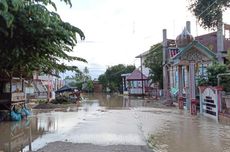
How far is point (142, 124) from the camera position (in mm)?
17438

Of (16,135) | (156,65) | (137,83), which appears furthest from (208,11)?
(137,83)

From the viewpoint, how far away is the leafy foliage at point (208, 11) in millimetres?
24534

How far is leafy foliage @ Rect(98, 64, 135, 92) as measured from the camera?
77188 millimetres

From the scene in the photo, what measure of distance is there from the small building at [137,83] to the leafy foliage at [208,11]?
98.9 ft

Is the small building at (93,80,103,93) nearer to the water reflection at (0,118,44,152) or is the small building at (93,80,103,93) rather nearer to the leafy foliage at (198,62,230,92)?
the leafy foliage at (198,62,230,92)

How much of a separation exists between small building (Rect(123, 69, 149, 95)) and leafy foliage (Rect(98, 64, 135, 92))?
57.0 feet

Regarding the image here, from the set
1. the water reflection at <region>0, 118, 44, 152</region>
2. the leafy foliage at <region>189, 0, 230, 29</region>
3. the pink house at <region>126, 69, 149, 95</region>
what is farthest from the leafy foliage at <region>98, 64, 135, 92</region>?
the water reflection at <region>0, 118, 44, 152</region>

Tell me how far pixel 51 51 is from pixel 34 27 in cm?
127

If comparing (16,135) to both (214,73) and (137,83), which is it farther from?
(137,83)

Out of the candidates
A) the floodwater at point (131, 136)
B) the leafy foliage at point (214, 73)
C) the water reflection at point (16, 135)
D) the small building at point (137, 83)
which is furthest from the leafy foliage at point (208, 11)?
the small building at point (137, 83)

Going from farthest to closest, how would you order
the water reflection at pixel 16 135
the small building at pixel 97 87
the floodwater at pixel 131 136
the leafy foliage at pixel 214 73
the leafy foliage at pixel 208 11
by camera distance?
the small building at pixel 97 87 < the leafy foliage at pixel 208 11 < the leafy foliage at pixel 214 73 < the water reflection at pixel 16 135 < the floodwater at pixel 131 136

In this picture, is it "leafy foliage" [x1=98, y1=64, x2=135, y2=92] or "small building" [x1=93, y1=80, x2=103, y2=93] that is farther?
"small building" [x1=93, y1=80, x2=103, y2=93]

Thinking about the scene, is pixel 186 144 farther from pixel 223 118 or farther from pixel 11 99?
pixel 11 99

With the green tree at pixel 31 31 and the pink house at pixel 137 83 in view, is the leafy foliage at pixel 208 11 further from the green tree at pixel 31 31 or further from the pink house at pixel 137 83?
the pink house at pixel 137 83
